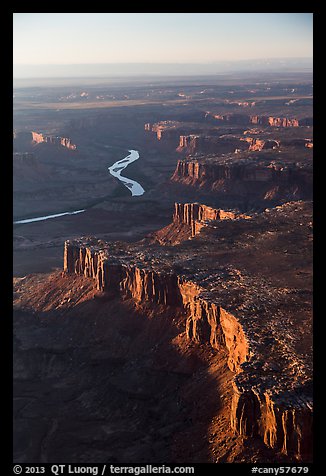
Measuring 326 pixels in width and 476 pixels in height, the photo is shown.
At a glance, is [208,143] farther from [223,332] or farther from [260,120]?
[223,332]

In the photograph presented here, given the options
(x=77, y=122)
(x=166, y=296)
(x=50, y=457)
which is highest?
(x=77, y=122)

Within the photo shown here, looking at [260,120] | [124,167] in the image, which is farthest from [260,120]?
[124,167]

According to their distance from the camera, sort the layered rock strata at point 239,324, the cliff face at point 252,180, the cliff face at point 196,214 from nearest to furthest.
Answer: the layered rock strata at point 239,324 → the cliff face at point 196,214 → the cliff face at point 252,180

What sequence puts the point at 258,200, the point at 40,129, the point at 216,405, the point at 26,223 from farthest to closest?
1. the point at 40,129
2. the point at 26,223
3. the point at 258,200
4. the point at 216,405

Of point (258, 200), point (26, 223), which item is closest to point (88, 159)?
point (26, 223)

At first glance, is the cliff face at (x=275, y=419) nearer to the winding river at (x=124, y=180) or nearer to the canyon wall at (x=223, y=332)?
→ the canyon wall at (x=223, y=332)

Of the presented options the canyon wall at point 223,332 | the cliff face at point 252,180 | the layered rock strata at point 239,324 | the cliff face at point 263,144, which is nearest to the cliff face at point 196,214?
the layered rock strata at point 239,324

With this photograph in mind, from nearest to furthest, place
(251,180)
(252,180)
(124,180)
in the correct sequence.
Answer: (252,180), (251,180), (124,180)

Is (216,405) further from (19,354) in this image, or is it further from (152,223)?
(152,223)

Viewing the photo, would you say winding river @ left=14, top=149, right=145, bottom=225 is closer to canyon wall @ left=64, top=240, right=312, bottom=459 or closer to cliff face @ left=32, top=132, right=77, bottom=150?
cliff face @ left=32, top=132, right=77, bottom=150
